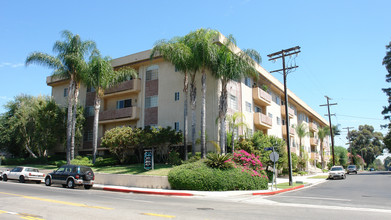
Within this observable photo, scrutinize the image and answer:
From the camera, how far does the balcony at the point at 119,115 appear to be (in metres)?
31.1

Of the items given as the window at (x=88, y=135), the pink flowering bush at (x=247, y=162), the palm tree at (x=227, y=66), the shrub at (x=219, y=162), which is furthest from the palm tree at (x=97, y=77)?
the pink flowering bush at (x=247, y=162)

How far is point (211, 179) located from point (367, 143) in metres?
112

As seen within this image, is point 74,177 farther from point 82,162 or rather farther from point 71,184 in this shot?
point 82,162

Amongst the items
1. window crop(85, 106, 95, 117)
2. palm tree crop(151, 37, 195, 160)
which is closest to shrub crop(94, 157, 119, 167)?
palm tree crop(151, 37, 195, 160)

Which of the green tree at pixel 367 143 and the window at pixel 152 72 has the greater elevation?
the window at pixel 152 72

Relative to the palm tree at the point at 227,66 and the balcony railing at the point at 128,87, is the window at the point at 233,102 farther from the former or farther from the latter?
the balcony railing at the point at 128,87

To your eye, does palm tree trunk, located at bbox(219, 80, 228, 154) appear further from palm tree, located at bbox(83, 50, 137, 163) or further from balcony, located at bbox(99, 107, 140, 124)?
palm tree, located at bbox(83, 50, 137, 163)

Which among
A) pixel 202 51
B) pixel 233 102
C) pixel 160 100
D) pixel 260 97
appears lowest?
pixel 233 102

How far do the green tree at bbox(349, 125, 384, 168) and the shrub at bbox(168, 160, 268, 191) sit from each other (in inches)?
4090

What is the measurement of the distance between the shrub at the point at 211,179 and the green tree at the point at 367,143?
104 meters

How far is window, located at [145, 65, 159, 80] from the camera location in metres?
31.5

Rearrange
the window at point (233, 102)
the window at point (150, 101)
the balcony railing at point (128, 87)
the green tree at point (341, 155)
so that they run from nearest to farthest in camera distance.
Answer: the window at point (233, 102), the window at point (150, 101), the balcony railing at point (128, 87), the green tree at point (341, 155)

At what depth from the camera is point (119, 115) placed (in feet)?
104

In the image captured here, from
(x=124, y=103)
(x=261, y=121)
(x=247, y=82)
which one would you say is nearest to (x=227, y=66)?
(x=247, y=82)
